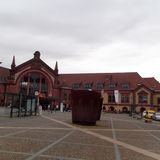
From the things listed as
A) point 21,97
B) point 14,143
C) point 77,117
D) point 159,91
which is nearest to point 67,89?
point 159,91

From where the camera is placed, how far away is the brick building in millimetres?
96750

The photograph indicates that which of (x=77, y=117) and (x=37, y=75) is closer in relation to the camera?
(x=77, y=117)

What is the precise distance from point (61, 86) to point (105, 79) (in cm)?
1390

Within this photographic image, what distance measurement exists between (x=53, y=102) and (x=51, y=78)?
269 inches

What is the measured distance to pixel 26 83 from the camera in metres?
95.6

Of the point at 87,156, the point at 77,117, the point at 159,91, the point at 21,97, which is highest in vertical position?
the point at 159,91

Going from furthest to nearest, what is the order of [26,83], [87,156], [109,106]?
[109,106], [26,83], [87,156]

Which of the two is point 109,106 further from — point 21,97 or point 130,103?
point 21,97

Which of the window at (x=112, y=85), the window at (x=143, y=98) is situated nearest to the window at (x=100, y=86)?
the window at (x=112, y=85)

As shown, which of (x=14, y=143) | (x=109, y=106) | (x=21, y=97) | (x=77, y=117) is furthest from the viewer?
(x=109, y=106)

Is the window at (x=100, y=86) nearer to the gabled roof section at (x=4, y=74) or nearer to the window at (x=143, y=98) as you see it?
the window at (x=143, y=98)

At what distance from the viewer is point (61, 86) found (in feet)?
347

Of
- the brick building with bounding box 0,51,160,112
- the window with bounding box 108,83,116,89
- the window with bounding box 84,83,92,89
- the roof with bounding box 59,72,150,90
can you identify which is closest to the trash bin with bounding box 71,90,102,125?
the brick building with bounding box 0,51,160,112

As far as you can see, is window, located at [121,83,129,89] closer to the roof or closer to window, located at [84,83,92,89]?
the roof
